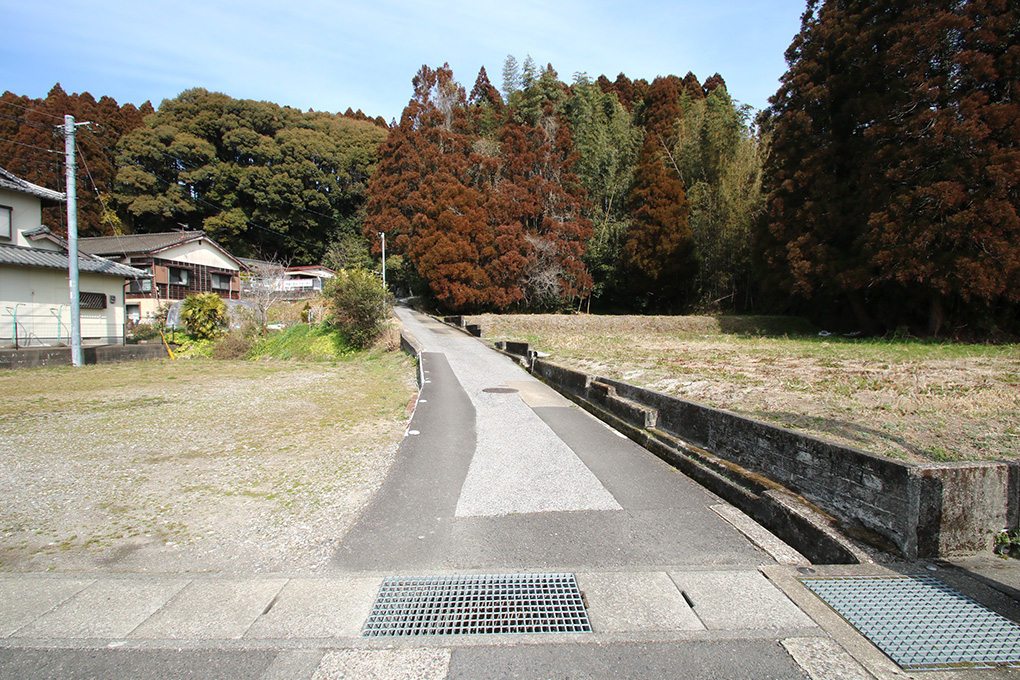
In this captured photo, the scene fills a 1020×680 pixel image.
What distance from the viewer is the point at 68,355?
15.6 meters

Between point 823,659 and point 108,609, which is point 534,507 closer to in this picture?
point 823,659

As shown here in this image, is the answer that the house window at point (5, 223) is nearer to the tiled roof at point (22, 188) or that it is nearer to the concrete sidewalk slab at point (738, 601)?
the tiled roof at point (22, 188)

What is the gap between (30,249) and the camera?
19016 millimetres

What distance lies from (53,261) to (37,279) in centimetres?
81

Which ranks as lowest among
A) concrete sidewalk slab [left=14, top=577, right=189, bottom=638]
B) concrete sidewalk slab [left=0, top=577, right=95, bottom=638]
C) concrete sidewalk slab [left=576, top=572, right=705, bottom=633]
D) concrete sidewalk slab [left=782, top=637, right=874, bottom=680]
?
concrete sidewalk slab [left=0, top=577, right=95, bottom=638]

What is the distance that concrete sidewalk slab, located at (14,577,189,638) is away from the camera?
101 inches

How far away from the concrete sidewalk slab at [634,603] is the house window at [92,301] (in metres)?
24.1

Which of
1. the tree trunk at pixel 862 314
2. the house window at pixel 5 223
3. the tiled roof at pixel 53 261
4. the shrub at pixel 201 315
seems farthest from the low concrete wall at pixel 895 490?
the house window at pixel 5 223

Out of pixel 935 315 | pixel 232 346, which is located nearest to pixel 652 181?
pixel 935 315

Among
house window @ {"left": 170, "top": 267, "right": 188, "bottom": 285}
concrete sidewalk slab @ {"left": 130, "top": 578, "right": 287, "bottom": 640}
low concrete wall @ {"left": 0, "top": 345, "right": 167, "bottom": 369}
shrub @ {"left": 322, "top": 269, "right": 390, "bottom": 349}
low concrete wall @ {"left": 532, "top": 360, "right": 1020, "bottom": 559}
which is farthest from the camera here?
house window @ {"left": 170, "top": 267, "right": 188, "bottom": 285}

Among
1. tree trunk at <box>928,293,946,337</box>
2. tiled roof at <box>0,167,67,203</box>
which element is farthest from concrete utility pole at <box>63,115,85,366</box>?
tree trunk at <box>928,293,946,337</box>

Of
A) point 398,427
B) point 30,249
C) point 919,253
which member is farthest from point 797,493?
point 30,249

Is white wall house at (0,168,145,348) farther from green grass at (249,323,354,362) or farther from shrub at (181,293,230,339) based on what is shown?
green grass at (249,323,354,362)

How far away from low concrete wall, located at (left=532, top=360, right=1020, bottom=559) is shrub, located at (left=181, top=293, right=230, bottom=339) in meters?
20.9
